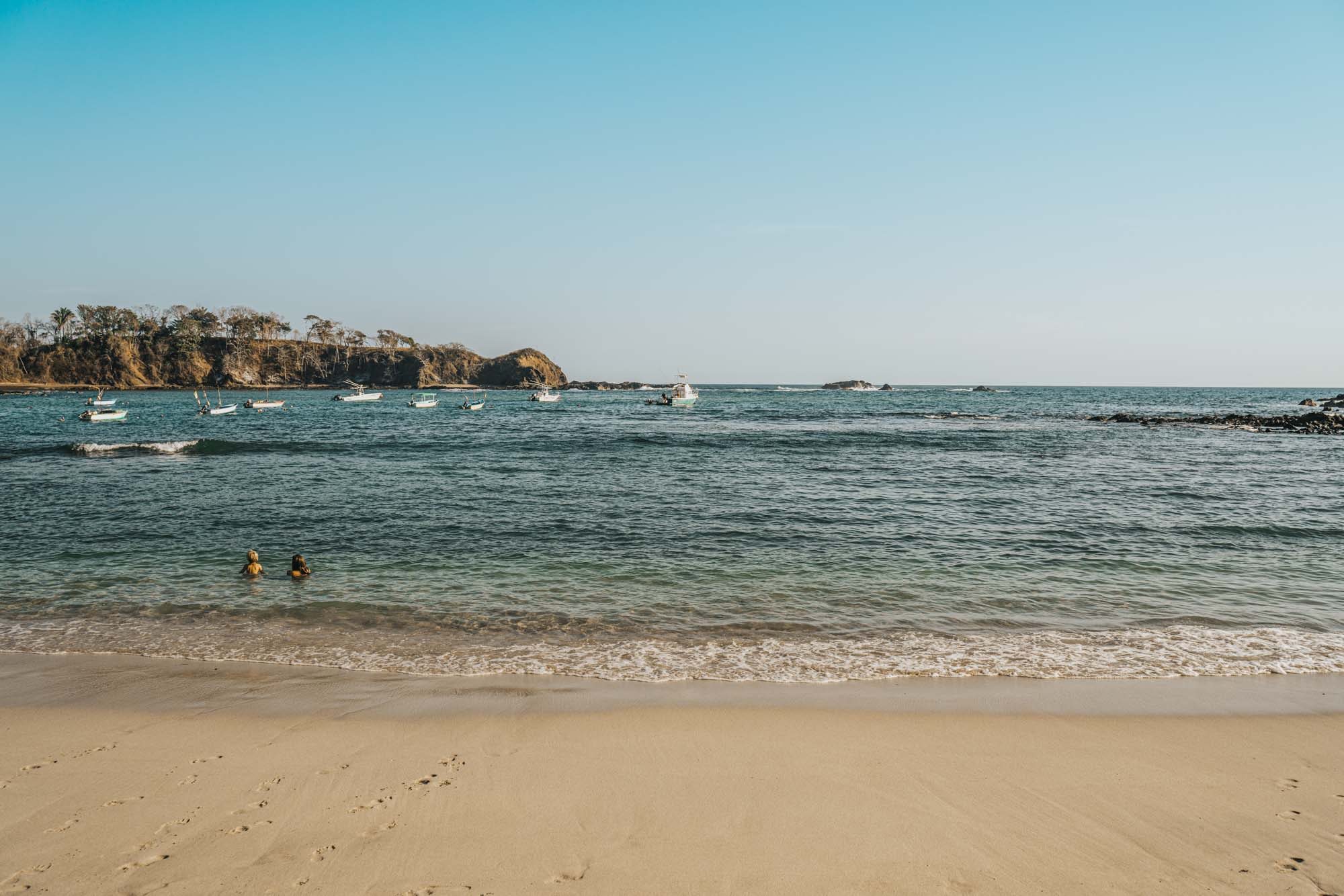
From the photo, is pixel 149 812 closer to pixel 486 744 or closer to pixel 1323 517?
pixel 486 744

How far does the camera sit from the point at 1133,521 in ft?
59.9

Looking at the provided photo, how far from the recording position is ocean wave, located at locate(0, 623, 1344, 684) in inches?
337

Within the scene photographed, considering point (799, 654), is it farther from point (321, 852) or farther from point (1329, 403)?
point (1329, 403)

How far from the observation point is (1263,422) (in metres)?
56.0

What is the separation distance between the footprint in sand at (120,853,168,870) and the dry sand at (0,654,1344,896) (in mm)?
19

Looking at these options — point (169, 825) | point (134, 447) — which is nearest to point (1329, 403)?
point (169, 825)

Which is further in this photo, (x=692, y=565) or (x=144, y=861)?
(x=692, y=565)

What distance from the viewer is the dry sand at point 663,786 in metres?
4.70

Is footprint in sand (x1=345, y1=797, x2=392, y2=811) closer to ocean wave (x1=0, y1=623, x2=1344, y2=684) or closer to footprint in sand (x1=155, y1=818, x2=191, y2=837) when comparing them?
footprint in sand (x1=155, y1=818, x2=191, y2=837)

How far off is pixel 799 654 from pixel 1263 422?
66.0m

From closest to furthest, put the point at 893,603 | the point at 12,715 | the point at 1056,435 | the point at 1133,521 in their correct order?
1. the point at 12,715
2. the point at 893,603
3. the point at 1133,521
4. the point at 1056,435

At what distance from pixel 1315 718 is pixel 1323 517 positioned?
621 inches

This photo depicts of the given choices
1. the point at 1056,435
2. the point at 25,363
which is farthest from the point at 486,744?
the point at 25,363

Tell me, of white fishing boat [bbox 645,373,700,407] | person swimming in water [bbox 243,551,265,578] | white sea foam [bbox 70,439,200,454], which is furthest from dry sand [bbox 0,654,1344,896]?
white fishing boat [bbox 645,373,700,407]
